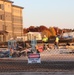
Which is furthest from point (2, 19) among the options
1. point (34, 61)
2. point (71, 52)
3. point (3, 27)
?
point (34, 61)

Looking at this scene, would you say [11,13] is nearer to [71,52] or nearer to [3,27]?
[3,27]

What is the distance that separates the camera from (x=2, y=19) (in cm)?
10762

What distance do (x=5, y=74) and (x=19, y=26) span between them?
359ft

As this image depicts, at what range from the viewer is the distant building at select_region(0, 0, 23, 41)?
10628cm

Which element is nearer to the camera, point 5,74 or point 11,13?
point 5,74

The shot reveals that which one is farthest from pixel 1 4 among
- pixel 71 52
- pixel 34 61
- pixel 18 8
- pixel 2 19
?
pixel 34 61

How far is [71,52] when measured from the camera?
116 ft

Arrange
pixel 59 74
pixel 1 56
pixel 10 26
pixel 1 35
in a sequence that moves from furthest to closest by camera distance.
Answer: pixel 10 26 < pixel 1 35 < pixel 1 56 < pixel 59 74

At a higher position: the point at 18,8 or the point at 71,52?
the point at 18,8

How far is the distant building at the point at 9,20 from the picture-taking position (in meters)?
106

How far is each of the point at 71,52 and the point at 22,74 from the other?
68.2 feet

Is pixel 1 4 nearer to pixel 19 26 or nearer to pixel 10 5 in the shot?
pixel 10 5

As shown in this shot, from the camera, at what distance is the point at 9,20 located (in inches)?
4444

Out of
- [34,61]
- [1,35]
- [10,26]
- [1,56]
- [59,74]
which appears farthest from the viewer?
[10,26]
